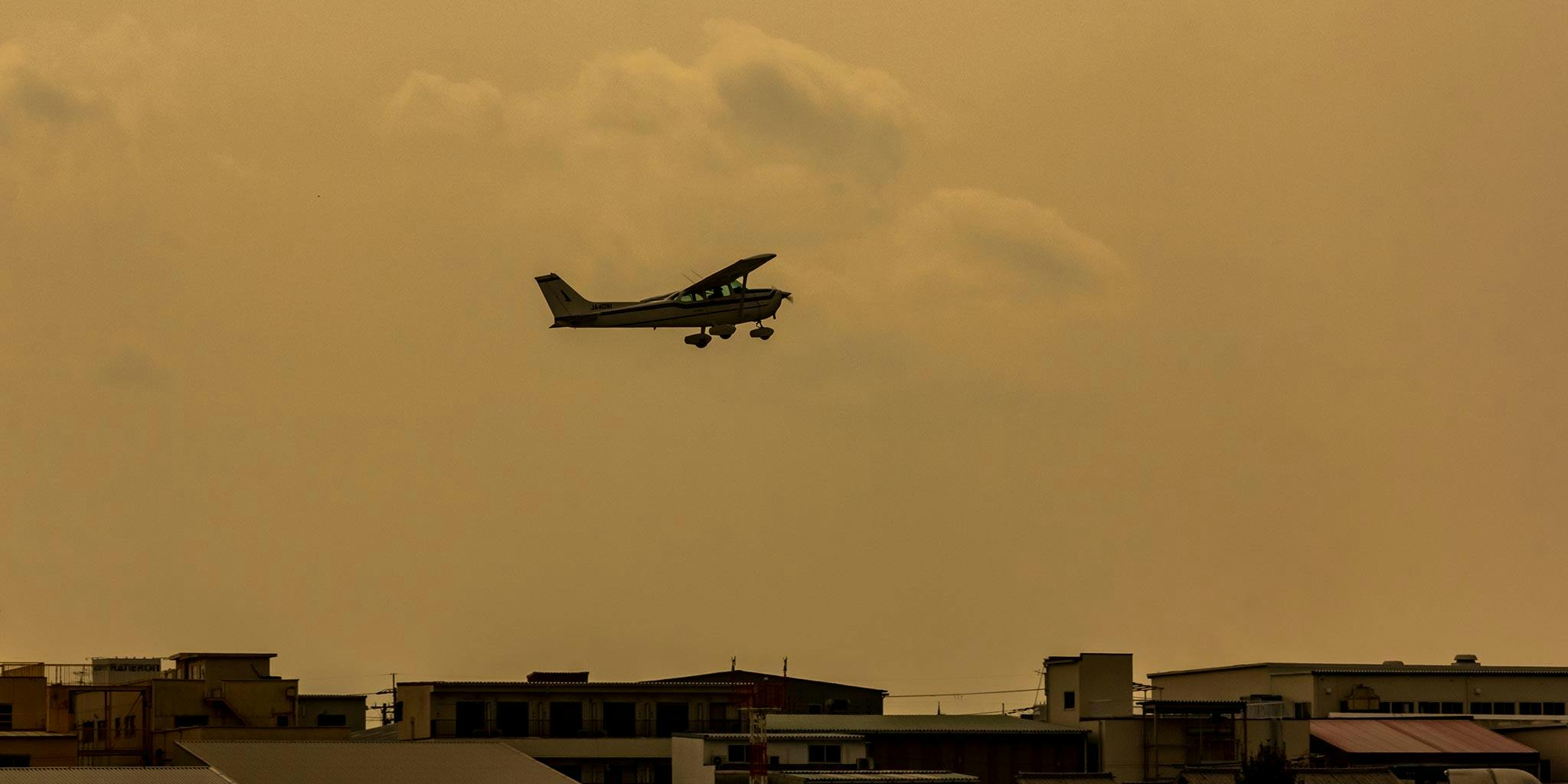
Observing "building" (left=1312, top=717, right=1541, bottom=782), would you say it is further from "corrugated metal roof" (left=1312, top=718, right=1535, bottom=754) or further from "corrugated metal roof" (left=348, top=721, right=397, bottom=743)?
"corrugated metal roof" (left=348, top=721, right=397, bottom=743)

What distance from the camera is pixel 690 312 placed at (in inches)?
3900

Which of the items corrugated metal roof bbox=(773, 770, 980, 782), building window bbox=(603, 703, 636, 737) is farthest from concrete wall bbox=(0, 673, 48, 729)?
corrugated metal roof bbox=(773, 770, 980, 782)

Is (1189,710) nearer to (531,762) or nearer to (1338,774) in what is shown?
(1338,774)

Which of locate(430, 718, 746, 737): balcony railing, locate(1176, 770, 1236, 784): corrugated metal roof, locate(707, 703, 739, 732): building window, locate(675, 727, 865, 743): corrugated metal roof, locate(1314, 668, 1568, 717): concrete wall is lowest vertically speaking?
locate(1176, 770, 1236, 784): corrugated metal roof

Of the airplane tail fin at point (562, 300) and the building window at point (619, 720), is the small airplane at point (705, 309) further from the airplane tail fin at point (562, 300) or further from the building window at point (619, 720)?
the building window at point (619, 720)

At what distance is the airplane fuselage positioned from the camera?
325ft

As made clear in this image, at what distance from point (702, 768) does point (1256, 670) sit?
135ft

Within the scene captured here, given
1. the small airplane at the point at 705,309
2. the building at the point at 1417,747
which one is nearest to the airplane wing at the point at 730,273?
the small airplane at the point at 705,309

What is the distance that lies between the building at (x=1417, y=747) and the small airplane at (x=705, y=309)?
107 ft

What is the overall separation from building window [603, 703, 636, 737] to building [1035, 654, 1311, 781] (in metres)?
21.6

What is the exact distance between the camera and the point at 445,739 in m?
107

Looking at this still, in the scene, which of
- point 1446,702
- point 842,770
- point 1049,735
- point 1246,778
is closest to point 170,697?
point 842,770

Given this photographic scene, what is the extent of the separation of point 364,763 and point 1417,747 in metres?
48.4

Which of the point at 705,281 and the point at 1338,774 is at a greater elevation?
the point at 705,281
